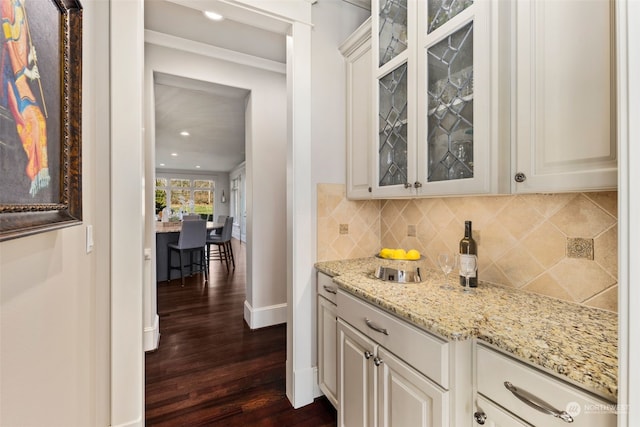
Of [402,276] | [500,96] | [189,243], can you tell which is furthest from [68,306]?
[189,243]

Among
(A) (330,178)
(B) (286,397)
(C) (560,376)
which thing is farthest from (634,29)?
(B) (286,397)

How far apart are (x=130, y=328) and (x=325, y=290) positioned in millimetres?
1081

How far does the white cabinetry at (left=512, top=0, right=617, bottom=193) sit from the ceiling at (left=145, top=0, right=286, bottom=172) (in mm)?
1552

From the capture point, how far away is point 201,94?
12.1 feet

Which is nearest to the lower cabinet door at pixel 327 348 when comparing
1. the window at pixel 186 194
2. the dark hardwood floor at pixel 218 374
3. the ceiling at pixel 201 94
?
the dark hardwood floor at pixel 218 374

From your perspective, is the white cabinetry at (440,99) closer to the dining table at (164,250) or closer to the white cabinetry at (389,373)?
the white cabinetry at (389,373)

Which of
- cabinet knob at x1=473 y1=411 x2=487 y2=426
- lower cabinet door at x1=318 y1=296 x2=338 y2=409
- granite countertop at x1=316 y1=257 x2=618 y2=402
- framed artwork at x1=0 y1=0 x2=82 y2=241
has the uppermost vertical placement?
framed artwork at x1=0 y1=0 x2=82 y2=241

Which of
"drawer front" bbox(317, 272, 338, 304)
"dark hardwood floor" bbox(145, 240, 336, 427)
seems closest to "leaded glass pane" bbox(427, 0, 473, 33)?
"drawer front" bbox(317, 272, 338, 304)

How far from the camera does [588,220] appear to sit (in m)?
1.10

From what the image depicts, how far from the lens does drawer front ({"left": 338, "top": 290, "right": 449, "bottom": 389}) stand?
93 centimetres

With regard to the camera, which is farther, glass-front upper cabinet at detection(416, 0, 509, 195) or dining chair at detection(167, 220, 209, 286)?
dining chair at detection(167, 220, 209, 286)

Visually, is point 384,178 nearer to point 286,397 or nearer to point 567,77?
point 567,77

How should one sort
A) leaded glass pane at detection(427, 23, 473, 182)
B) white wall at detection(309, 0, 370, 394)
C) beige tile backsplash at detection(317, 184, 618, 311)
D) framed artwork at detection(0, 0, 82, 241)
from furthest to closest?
white wall at detection(309, 0, 370, 394) → leaded glass pane at detection(427, 23, 473, 182) → beige tile backsplash at detection(317, 184, 618, 311) → framed artwork at detection(0, 0, 82, 241)

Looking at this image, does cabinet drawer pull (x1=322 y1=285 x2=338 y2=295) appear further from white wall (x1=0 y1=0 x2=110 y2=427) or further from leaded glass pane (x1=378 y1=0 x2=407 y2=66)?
leaded glass pane (x1=378 y1=0 x2=407 y2=66)
